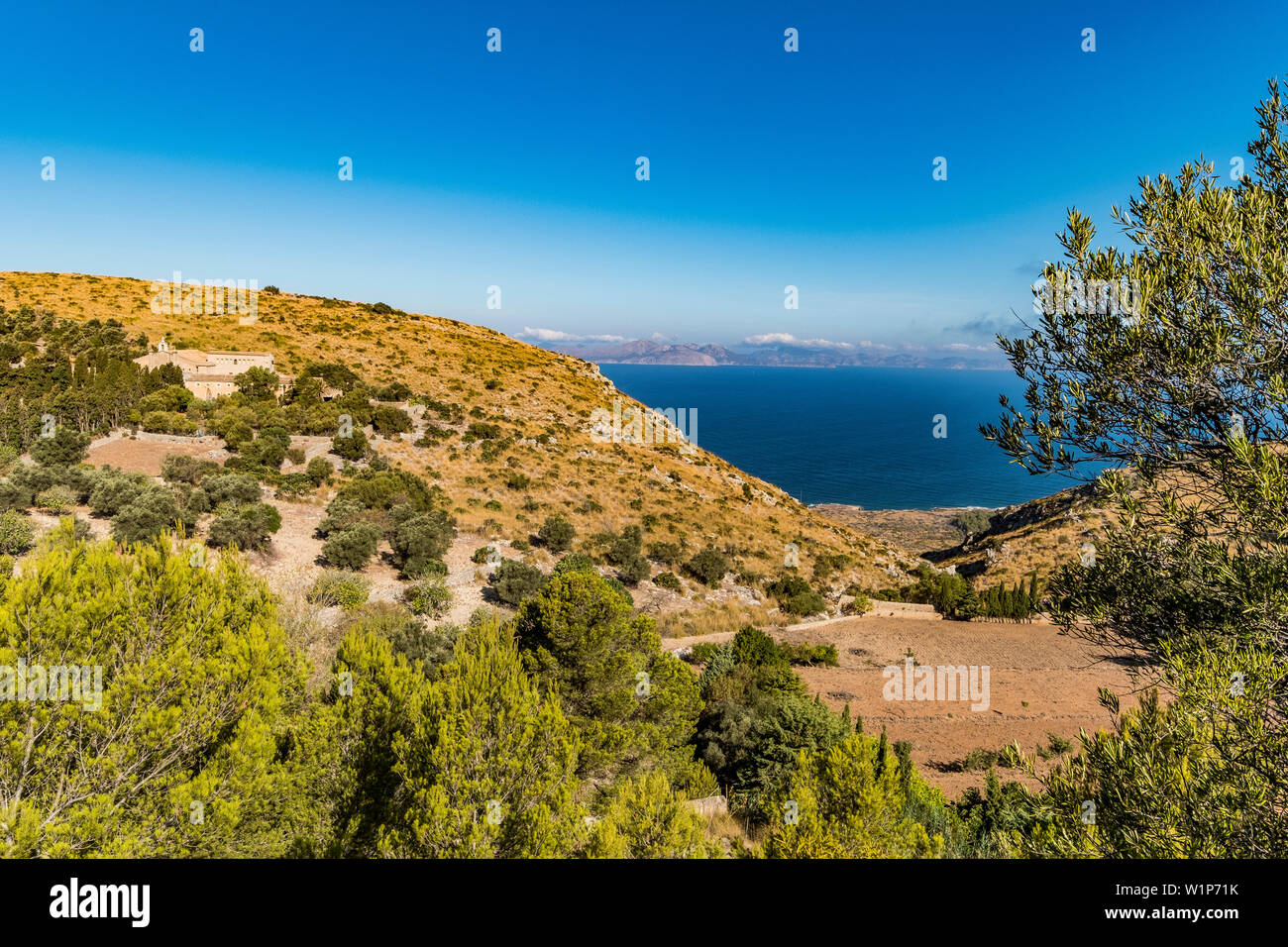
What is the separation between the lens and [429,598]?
1739cm

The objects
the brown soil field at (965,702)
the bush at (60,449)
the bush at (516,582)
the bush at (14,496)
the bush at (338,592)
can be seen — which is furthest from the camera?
the bush at (60,449)

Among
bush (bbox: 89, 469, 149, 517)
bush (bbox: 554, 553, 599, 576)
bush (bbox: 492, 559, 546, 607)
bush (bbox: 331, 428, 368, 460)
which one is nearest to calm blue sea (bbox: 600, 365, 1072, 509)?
bush (bbox: 554, 553, 599, 576)

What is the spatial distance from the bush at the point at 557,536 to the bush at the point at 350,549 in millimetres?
6994

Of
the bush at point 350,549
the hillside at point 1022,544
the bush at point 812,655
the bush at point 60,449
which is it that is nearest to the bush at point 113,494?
the bush at point 60,449

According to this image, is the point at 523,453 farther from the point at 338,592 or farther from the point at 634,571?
the point at 338,592

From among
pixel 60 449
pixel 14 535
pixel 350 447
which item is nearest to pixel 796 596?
pixel 350 447

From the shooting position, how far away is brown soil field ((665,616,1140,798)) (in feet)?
44.9

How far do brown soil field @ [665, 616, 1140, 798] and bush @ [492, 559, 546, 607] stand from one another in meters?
4.92

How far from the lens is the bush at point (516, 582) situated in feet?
61.0

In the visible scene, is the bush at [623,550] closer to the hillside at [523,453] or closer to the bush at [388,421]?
the hillside at [523,453]

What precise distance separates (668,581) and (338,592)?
12.2 meters

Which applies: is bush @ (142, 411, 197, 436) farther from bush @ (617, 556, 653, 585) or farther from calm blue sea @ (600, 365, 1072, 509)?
calm blue sea @ (600, 365, 1072, 509)

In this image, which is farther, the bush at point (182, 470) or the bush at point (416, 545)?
the bush at point (182, 470)

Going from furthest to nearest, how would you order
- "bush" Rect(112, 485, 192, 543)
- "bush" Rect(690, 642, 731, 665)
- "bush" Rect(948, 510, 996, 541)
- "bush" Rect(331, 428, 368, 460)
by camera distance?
1. "bush" Rect(948, 510, 996, 541)
2. "bush" Rect(331, 428, 368, 460)
3. "bush" Rect(690, 642, 731, 665)
4. "bush" Rect(112, 485, 192, 543)
